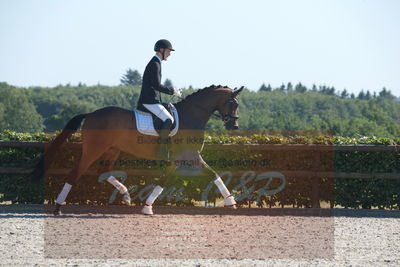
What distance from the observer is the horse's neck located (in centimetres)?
1163

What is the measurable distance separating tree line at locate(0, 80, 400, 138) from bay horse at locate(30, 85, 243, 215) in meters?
60.0

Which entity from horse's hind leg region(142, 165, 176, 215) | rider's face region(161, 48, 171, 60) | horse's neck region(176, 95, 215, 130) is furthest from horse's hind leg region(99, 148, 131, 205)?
rider's face region(161, 48, 171, 60)

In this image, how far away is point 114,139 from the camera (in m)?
11.4

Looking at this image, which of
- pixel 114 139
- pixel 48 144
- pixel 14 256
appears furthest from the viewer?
pixel 48 144

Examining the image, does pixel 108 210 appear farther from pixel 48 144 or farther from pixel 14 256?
pixel 14 256

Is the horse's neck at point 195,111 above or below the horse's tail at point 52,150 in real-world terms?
above

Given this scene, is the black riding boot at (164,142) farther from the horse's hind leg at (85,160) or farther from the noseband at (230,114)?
the noseband at (230,114)

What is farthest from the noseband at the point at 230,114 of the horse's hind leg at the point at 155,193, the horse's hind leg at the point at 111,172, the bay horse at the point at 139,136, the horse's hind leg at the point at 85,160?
the horse's hind leg at the point at 85,160

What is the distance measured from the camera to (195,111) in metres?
11.7

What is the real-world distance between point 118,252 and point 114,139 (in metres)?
3.88

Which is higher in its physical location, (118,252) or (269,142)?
(269,142)

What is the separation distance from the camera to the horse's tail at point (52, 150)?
1168 centimetres

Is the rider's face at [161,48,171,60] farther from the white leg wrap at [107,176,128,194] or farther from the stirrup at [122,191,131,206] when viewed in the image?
the stirrup at [122,191,131,206]

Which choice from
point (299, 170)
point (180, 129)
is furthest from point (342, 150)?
point (180, 129)
